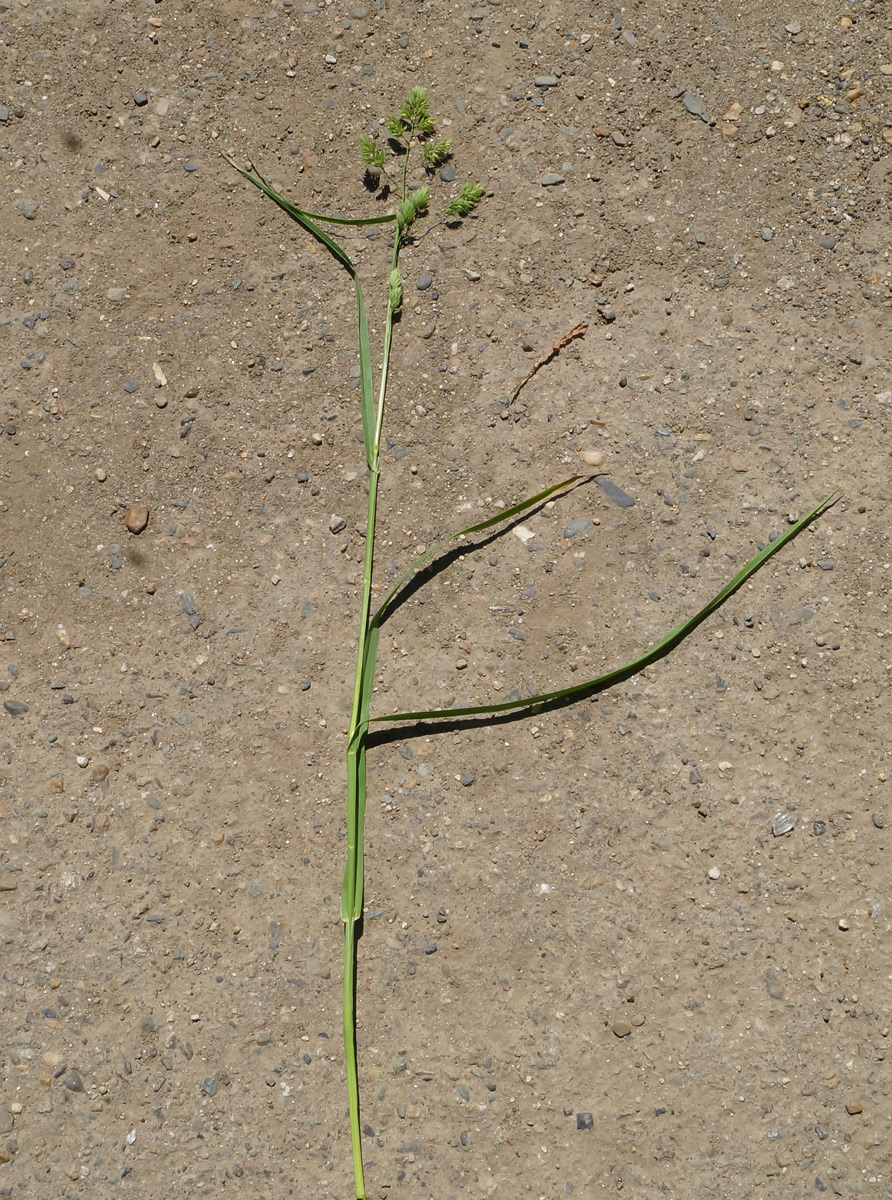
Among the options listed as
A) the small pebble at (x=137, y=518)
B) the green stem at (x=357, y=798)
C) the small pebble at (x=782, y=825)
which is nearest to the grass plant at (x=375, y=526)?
the green stem at (x=357, y=798)

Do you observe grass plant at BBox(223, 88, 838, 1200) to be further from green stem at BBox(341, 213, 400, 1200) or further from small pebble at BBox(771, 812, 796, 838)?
small pebble at BBox(771, 812, 796, 838)

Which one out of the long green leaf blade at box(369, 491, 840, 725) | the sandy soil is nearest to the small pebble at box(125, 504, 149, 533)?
the sandy soil

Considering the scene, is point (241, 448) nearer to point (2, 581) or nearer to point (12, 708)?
point (2, 581)

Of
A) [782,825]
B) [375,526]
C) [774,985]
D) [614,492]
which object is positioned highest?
[614,492]

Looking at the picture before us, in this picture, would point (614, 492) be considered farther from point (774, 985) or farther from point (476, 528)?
point (774, 985)

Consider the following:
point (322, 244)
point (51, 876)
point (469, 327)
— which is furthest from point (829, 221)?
point (51, 876)

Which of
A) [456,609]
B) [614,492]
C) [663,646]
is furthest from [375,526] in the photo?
[663,646]

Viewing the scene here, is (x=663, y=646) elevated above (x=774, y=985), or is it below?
above
